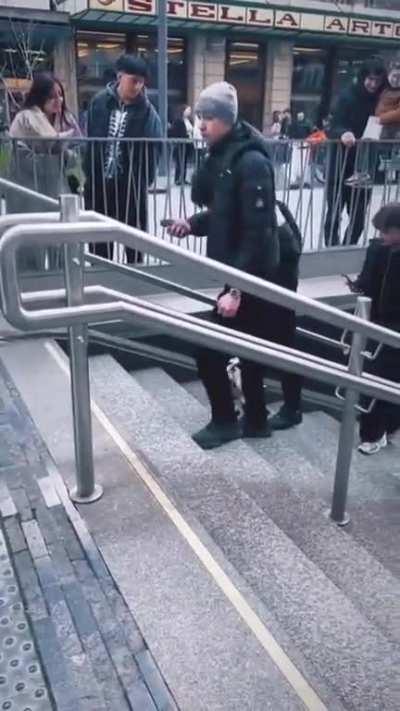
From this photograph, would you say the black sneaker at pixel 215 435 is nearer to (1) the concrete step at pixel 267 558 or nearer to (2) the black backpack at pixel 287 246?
(1) the concrete step at pixel 267 558

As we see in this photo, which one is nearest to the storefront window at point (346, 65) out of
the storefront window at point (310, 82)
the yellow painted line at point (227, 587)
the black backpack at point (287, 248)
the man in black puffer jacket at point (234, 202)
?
the storefront window at point (310, 82)

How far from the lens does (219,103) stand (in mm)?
2693

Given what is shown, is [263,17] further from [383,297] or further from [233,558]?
[233,558]

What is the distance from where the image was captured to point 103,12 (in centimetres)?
1408

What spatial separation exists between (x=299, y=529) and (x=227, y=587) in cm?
76

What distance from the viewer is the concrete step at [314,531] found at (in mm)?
2250

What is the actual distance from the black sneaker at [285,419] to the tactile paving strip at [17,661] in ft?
7.10

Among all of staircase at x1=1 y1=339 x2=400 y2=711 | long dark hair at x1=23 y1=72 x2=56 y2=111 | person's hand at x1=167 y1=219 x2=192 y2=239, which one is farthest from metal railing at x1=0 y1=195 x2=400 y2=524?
long dark hair at x1=23 y1=72 x2=56 y2=111

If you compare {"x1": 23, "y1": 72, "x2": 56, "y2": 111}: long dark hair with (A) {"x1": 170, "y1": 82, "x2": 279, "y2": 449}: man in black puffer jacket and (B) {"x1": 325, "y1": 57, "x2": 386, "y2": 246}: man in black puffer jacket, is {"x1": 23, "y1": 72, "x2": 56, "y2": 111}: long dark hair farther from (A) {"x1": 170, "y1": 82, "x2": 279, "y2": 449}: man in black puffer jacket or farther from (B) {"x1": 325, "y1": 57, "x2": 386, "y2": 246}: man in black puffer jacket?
(B) {"x1": 325, "y1": 57, "x2": 386, "y2": 246}: man in black puffer jacket

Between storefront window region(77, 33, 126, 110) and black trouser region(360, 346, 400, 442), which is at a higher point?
storefront window region(77, 33, 126, 110)

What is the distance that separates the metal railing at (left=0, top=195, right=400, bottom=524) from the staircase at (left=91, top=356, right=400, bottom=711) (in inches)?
20.2

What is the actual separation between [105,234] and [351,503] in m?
2.28

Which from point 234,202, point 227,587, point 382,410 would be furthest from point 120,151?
point 227,587

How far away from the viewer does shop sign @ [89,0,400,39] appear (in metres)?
14.2
